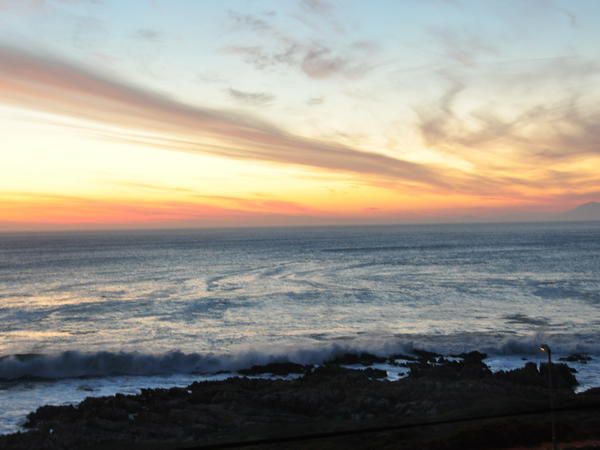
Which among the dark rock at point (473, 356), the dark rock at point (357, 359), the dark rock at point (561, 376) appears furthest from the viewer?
the dark rock at point (357, 359)

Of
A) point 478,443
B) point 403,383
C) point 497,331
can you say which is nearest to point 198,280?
point 497,331

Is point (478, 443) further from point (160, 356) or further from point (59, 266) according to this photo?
point (59, 266)

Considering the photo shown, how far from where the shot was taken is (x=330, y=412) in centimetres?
2372

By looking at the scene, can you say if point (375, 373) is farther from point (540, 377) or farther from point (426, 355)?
point (540, 377)

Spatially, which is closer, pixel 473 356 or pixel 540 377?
pixel 540 377

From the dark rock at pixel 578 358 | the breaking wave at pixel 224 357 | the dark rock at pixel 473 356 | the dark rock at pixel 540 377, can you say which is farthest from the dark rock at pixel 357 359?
the dark rock at pixel 578 358

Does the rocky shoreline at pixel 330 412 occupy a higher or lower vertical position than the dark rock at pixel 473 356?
higher

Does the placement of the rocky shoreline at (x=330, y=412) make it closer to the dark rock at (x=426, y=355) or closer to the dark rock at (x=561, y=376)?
the dark rock at (x=561, y=376)

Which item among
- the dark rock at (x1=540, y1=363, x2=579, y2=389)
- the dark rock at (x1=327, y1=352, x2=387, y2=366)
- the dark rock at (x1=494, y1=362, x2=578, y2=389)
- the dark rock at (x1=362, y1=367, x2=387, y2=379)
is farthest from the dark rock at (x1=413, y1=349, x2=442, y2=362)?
the dark rock at (x1=540, y1=363, x2=579, y2=389)

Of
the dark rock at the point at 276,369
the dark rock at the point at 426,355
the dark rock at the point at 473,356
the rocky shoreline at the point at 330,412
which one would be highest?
the rocky shoreline at the point at 330,412

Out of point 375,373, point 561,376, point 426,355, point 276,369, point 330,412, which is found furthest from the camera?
point 426,355

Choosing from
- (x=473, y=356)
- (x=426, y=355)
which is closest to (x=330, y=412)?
(x=426, y=355)

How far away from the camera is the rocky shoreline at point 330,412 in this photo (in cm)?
1994

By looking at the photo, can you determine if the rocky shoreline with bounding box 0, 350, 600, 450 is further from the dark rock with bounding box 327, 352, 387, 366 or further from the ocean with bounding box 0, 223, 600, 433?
the dark rock with bounding box 327, 352, 387, 366
